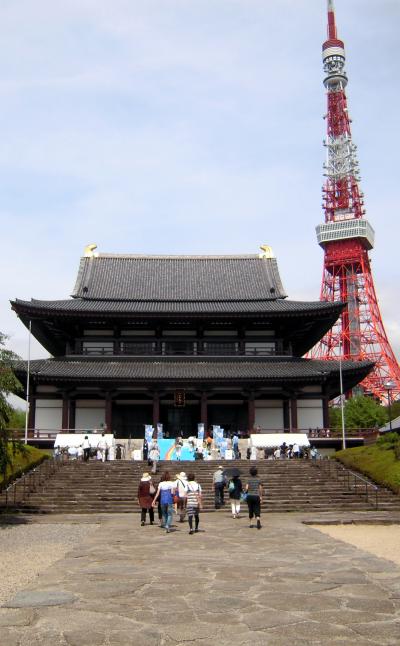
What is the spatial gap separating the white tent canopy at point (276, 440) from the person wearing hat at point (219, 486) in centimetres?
1460

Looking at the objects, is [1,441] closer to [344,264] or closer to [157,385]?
[157,385]

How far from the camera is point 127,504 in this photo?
26.9 metres

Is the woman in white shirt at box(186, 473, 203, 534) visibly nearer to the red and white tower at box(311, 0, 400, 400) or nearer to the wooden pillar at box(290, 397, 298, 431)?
the wooden pillar at box(290, 397, 298, 431)

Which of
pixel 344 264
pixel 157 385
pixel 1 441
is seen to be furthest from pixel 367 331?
pixel 1 441

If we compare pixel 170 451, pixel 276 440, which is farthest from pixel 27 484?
pixel 276 440

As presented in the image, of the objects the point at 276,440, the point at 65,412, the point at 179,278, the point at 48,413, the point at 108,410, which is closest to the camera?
the point at 276,440

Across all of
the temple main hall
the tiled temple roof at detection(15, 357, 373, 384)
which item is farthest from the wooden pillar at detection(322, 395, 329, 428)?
the tiled temple roof at detection(15, 357, 373, 384)

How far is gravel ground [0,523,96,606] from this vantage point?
1182 cm

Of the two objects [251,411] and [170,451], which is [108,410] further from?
[251,411]

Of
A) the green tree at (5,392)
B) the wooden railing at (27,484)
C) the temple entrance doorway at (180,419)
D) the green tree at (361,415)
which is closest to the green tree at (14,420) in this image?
the green tree at (5,392)

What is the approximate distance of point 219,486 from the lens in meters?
25.3

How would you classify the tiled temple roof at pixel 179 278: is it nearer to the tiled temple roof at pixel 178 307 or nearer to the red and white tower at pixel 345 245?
the tiled temple roof at pixel 178 307

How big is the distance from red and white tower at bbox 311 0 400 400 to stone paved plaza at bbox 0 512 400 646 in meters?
79.7

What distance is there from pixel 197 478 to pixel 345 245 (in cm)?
8025
